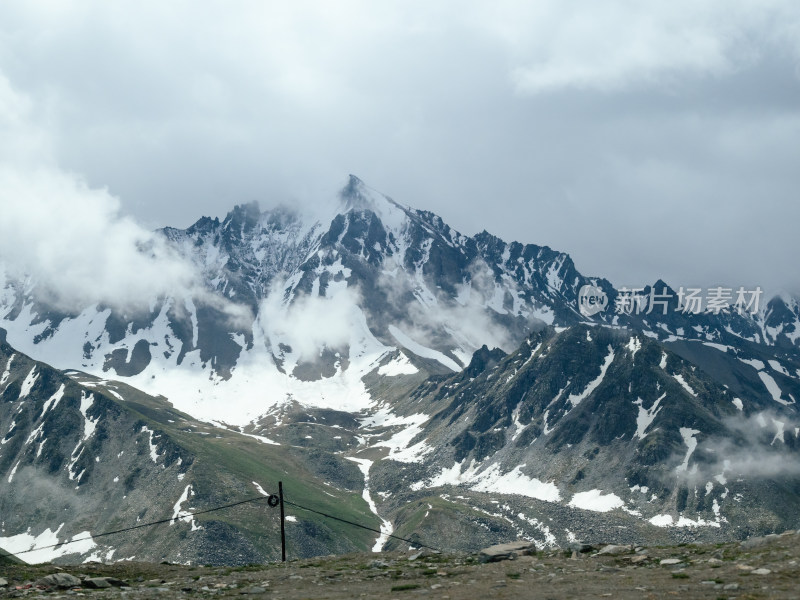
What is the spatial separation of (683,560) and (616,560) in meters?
3.80

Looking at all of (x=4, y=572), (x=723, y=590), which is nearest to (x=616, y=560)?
(x=723, y=590)

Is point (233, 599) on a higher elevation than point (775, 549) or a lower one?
lower

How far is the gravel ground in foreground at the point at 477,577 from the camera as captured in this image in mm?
33594

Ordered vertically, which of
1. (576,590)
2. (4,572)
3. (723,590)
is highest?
(723,590)

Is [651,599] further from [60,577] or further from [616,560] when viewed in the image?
[60,577]

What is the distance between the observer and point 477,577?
1583 inches

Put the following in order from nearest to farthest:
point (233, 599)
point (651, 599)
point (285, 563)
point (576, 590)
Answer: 1. point (651, 599)
2. point (576, 590)
3. point (233, 599)
4. point (285, 563)

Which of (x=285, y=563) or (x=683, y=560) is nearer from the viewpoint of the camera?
(x=683, y=560)

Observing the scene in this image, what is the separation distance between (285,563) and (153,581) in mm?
10361

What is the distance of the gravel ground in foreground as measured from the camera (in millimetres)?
33594

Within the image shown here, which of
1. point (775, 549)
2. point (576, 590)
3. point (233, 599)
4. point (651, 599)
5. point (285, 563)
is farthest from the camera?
point (285, 563)

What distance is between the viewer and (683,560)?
4138 centimetres

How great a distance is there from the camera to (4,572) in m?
47.2

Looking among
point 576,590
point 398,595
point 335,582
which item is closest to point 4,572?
point 335,582
